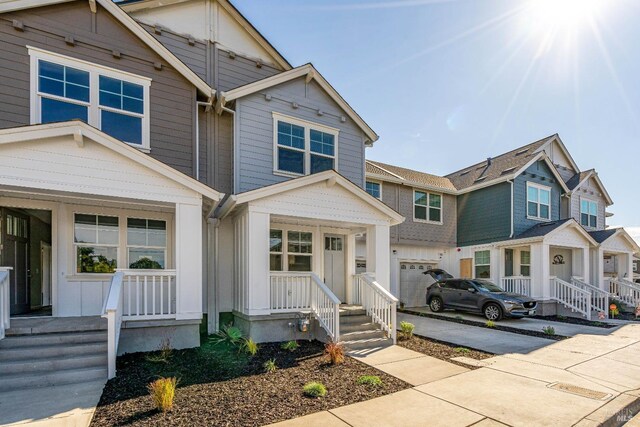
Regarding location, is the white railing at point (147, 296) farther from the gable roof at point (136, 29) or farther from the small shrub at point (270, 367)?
the gable roof at point (136, 29)

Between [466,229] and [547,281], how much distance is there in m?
4.34

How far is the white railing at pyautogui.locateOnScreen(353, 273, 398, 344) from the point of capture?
842 cm

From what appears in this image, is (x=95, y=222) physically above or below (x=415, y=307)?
above

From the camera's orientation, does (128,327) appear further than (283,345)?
No

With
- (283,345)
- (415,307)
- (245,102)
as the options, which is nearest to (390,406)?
(283,345)

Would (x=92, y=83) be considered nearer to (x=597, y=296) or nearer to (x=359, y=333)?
(x=359, y=333)

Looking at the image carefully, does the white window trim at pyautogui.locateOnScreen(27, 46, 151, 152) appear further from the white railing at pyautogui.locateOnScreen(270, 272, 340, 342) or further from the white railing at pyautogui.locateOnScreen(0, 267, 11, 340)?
the white railing at pyautogui.locateOnScreen(270, 272, 340, 342)

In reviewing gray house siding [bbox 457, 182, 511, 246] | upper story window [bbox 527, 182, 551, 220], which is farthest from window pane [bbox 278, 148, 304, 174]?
upper story window [bbox 527, 182, 551, 220]

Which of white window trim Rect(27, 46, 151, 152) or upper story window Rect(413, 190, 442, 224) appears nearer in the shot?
white window trim Rect(27, 46, 151, 152)

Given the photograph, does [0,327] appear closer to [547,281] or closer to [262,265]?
[262,265]

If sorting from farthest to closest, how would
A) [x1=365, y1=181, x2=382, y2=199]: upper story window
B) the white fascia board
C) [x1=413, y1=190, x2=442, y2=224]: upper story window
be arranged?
[x1=413, y1=190, x2=442, y2=224]: upper story window < [x1=365, y1=181, x2=382, y2=199]: upper story window < the white fascia board

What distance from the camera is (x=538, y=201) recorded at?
56.3 ft

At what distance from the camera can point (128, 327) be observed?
6.75 metres

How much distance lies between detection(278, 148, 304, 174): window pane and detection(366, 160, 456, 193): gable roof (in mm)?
5027
